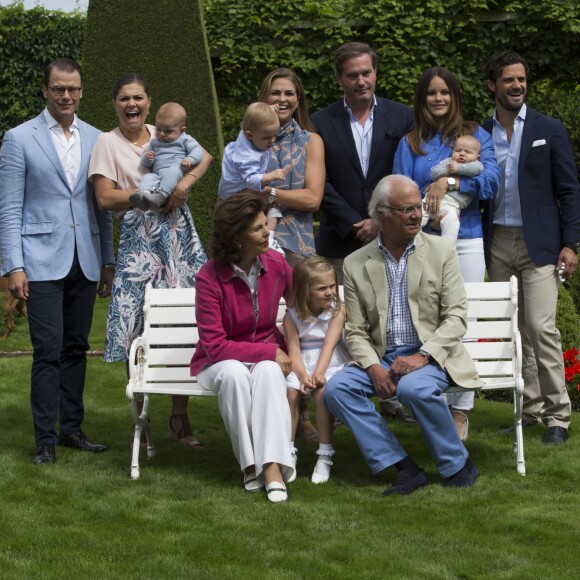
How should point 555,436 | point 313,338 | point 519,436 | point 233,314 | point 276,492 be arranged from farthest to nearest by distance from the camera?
point 555,436 < point 313,338 < point 519,436 < point 233,314 < point 276,492

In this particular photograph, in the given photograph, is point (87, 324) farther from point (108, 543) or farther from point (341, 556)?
point (341, 556)

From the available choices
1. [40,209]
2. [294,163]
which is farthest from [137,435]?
[294,163]

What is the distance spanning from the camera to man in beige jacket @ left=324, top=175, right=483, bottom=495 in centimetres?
521

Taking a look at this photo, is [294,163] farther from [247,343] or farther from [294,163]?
[247,343]

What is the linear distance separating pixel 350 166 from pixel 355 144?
0.14m

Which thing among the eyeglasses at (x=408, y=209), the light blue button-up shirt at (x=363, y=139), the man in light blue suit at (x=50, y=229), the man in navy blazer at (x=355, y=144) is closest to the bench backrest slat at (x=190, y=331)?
the man in light blue suit at (x=50, y=229)

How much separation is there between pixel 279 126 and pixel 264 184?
37 cm

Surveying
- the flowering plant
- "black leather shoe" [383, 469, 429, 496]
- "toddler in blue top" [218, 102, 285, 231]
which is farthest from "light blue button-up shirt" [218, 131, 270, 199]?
the flowering plant

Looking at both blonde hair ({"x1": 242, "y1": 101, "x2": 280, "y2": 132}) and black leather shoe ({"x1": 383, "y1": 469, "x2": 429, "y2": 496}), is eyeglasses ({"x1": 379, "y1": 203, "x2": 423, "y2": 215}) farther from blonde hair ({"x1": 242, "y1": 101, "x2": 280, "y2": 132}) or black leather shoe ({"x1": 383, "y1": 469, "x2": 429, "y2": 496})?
black leather shoe ({"x1": 383, "y1": 469, "x2": 429, "y2": 496})

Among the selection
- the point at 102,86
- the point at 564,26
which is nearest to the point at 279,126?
the point at 102,86

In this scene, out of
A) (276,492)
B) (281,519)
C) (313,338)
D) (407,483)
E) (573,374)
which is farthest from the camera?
(573,374)

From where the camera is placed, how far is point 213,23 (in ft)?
47.4

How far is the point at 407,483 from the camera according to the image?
5.18m

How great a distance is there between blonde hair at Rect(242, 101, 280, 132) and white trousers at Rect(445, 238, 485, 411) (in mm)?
1269
